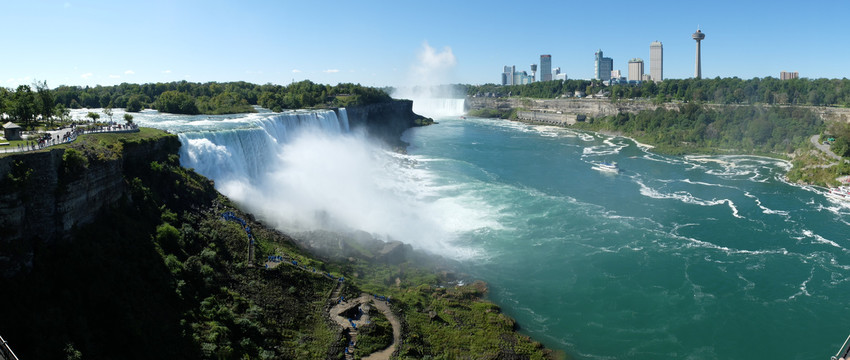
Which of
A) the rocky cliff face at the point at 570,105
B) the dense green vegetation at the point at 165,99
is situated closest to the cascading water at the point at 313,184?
the dense green vegetation at the point at 165,99

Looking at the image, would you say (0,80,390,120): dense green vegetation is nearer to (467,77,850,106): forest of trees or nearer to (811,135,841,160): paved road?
(811,135,841,160): paved road

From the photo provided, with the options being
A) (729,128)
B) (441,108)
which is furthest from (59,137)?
(441,108)

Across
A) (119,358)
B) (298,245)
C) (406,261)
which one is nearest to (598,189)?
(406,261)

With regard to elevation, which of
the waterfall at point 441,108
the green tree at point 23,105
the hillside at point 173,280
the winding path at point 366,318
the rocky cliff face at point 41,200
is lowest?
the winding path at point 366,318

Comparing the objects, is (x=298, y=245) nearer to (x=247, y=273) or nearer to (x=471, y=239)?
(x=247, y=273)

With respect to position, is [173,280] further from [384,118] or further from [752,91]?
[752,91]

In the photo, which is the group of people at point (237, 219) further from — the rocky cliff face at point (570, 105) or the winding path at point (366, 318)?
the rocky cliff face at point (570, 105)
